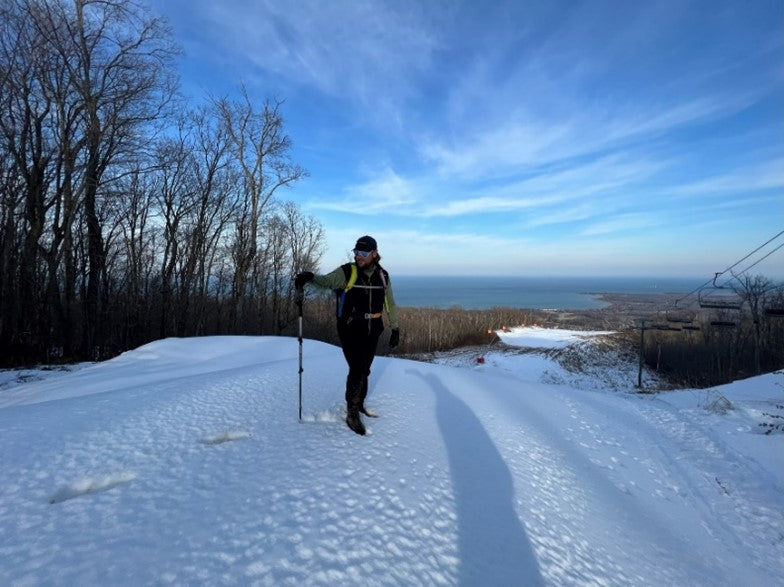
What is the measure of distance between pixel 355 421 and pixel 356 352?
0.69m

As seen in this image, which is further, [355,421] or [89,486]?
[355,421]

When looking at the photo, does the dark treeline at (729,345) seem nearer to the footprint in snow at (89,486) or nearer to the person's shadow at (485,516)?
the person's shadow at (485,516)

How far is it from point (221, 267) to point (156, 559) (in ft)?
74.7

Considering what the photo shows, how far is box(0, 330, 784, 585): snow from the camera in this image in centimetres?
188

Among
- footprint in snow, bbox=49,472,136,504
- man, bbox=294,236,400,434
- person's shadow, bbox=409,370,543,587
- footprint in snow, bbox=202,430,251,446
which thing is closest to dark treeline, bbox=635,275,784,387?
person's shadow, bbox=409,370,543,587

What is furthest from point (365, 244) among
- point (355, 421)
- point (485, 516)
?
point (485, 516)

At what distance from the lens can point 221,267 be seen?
73.4 ft

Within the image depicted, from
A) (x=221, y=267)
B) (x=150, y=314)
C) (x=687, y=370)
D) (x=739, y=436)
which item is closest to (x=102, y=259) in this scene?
(x=150, y=314)

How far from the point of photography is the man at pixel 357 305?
3766 mm

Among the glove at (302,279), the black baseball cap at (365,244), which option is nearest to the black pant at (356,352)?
the glove at (302,279)

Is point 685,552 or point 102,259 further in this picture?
point 102,259

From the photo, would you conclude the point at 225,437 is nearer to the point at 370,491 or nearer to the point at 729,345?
the point at 370,491

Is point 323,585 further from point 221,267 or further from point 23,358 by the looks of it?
point 221,267

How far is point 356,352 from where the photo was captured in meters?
3.84
